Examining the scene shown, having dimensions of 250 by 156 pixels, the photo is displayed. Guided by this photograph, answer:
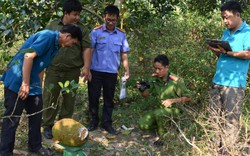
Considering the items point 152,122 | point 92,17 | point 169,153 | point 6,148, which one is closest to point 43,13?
point 92,17

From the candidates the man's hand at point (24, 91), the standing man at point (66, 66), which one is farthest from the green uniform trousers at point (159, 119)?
the man's hand at point (24, 91)

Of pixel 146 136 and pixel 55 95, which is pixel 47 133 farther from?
pixel 146 136

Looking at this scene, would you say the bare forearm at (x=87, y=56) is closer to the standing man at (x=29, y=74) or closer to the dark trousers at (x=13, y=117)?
the standing man at (x=29, y=74)

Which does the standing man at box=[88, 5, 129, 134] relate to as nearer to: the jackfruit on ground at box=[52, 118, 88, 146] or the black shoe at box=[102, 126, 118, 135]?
the black shoe at box=[102, 126, 118, 135]

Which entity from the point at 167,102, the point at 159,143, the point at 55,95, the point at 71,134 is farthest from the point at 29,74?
the point at 159,143

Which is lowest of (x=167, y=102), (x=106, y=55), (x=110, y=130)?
(x=110, y=130)

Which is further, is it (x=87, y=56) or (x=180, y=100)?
(x=180, y=100)

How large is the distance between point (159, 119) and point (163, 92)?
370 mm

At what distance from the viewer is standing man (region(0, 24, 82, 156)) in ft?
10.3

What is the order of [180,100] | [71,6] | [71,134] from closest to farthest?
[71,134] < [71,6] < [180,100]

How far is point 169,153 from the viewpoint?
393 cm

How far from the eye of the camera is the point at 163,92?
4449mm

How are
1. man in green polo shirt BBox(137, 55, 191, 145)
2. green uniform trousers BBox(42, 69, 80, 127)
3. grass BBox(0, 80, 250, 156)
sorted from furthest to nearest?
man in green polo shirt BBox(137, 55, 191, 145)
green uniform trousers BBox(42, 69, 80, 127)
grass BBox(0, 80, 250, 156)

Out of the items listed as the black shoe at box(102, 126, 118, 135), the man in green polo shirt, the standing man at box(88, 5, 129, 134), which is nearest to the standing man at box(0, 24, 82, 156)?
the standing man at box(88, 5, 129, 134)
